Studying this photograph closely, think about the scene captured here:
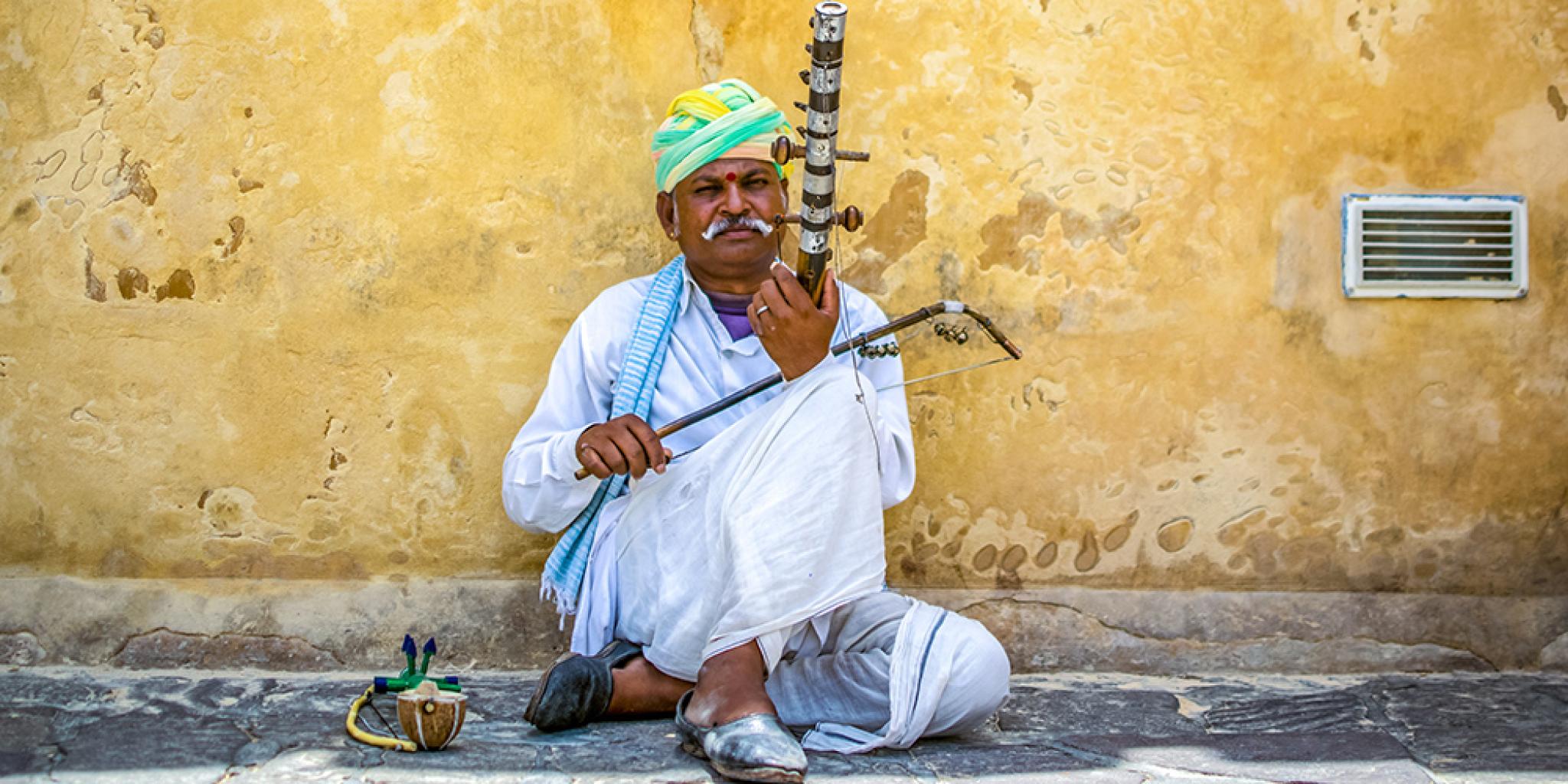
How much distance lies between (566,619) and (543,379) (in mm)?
547

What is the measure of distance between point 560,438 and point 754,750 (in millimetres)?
859

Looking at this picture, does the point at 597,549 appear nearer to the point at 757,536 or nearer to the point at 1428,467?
the point at 757,536

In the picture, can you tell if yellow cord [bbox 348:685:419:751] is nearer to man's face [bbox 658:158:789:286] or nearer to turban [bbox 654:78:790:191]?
man's face [bbox 658:158:789:286]

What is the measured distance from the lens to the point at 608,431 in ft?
9.64

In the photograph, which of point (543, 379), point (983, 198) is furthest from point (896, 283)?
point (543, 379)

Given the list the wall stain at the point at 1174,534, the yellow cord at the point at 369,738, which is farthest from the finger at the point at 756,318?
the wall stain at the point at 1174,534

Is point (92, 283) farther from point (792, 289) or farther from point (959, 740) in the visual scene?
point (959, 740)

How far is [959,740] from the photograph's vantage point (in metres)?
2.87

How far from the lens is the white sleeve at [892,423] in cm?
317

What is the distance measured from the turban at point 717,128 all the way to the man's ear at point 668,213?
8 centimetres

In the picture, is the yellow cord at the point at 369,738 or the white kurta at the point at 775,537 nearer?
the yellow cord at the point at 369,738

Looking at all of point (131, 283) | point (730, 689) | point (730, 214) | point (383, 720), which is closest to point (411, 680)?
point (383, 720)

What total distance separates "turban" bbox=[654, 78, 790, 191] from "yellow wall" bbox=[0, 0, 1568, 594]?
0.31 meters

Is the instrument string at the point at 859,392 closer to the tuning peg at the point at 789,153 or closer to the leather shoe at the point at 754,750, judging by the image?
the tuning peg at the point at 789,153
